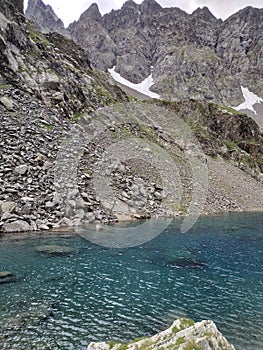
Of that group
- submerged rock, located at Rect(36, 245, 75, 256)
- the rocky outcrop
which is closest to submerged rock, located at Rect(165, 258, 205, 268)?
submerged rock, located at Rect(36, 245, 75, 256)

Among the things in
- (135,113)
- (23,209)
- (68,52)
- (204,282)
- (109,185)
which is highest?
(68,52)

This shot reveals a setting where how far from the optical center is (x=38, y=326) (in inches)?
595

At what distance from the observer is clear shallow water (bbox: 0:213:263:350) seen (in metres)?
15.0

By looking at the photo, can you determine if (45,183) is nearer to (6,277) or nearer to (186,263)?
(6,277)

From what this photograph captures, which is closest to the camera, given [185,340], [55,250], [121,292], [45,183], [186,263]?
[185,340]

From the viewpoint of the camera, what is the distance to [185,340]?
10.1 m

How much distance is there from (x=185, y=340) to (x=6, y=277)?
15853mm

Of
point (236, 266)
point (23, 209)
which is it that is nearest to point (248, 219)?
point (236, 266)

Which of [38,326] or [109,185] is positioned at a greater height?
[109,185]

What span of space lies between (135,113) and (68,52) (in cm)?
3049

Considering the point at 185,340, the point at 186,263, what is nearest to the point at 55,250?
the point at 186,263

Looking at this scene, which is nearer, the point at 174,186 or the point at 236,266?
the point at 236,266

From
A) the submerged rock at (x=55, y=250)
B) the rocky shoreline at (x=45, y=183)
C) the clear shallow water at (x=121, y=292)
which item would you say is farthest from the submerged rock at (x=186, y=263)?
the rocky shoreline at (x=45, y=183)

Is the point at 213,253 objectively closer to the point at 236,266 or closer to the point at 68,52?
the point at 236,266
